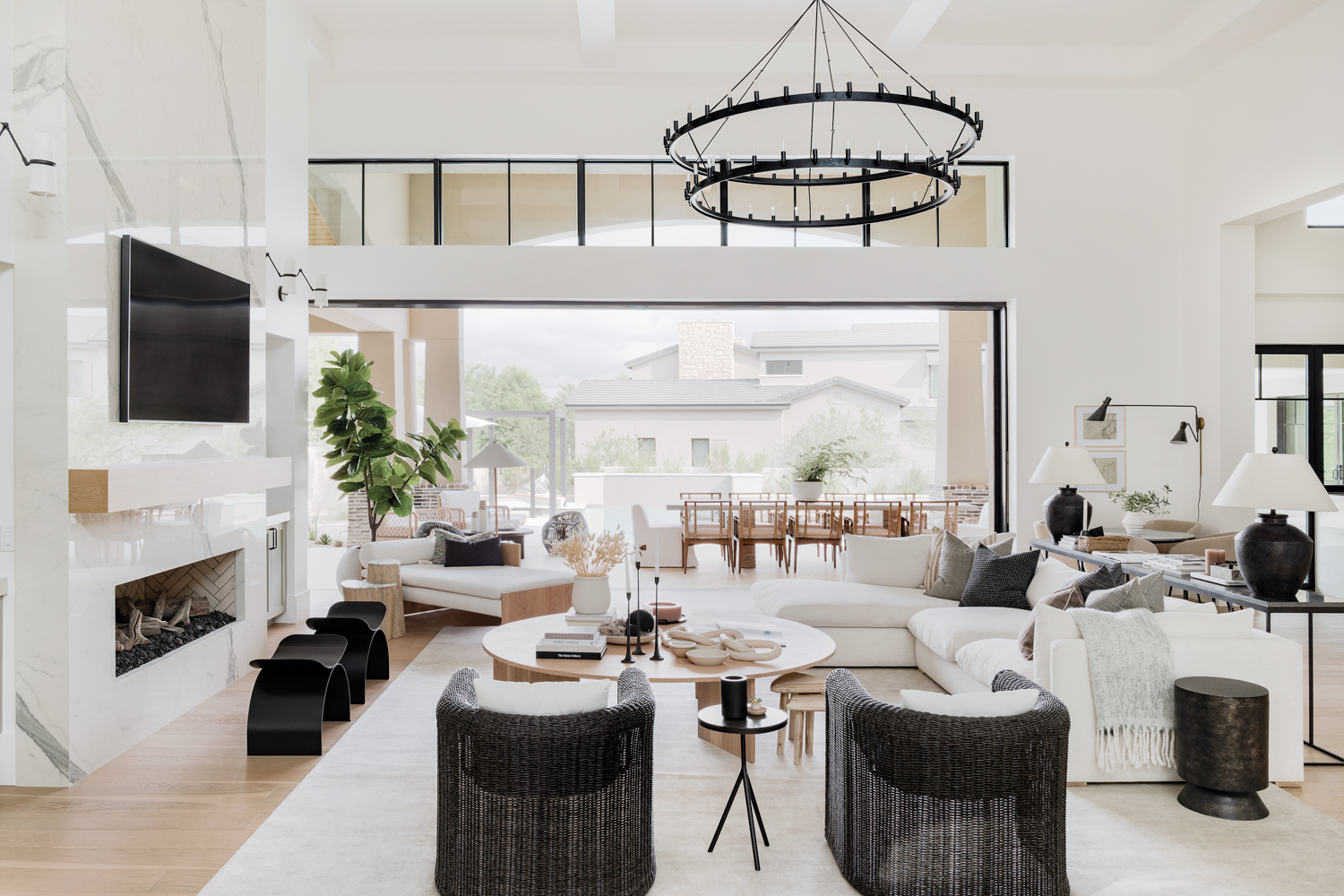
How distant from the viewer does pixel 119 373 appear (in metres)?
3.89

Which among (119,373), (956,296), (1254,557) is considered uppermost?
(956,296)

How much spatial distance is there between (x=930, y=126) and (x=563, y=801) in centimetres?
701

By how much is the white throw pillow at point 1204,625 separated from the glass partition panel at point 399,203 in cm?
649

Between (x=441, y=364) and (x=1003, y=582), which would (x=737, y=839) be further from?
(x=441, y=364)

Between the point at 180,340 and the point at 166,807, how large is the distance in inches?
91.0

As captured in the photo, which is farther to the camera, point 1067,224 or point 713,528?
point 713,528

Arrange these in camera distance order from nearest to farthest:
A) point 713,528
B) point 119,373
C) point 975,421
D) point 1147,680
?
1. point 1147,680
2. point 119,373
3. point 713,528
4. point 975,421

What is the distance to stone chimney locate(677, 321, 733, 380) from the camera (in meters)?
18.9

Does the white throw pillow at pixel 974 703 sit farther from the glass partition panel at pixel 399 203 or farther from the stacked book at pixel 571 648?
the glass partition panel at pixel 399 203

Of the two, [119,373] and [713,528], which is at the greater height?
[119,373]

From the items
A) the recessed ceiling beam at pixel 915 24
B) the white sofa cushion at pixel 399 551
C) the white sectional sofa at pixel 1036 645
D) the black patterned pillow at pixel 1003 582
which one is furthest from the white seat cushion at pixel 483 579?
the recessed ceiling beam at pixel 915 24

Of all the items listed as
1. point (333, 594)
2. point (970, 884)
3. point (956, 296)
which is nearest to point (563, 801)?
point (970, 884)

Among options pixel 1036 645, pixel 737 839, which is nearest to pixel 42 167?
pixel 737 839

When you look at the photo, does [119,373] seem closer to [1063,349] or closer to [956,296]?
[956,296]
